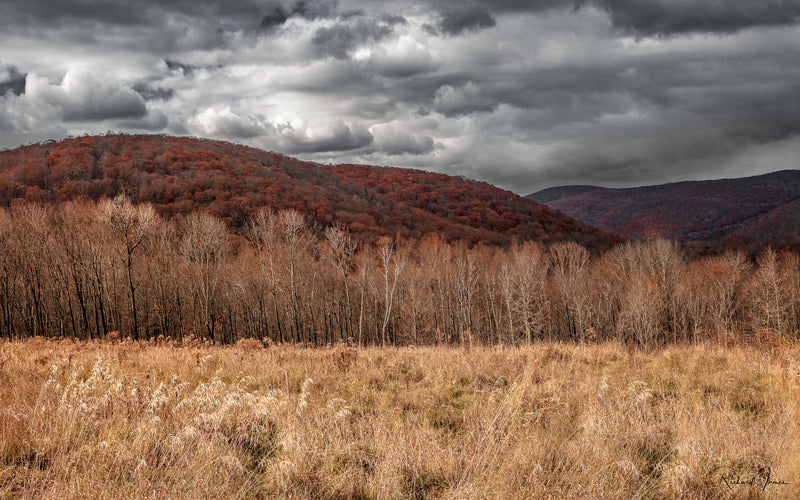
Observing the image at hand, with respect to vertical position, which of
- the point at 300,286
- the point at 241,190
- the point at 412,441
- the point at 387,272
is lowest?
the point at 300,286

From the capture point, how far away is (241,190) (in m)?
87.2

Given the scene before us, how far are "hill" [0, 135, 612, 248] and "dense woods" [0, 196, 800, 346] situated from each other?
61.4 ft

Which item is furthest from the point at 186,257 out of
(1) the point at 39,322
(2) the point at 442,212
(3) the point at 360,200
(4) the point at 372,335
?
(2) the point at 442,212

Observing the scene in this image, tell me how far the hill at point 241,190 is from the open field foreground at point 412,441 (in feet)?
234

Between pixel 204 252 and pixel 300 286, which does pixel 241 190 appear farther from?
pixel 204 252

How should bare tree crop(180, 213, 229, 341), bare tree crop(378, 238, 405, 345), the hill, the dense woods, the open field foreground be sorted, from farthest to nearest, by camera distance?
the hill → bare tree crop(180, 213, 229, 341) → bare tree crop(378, 238, 405, 345) → the dense woods → the open field foreground
